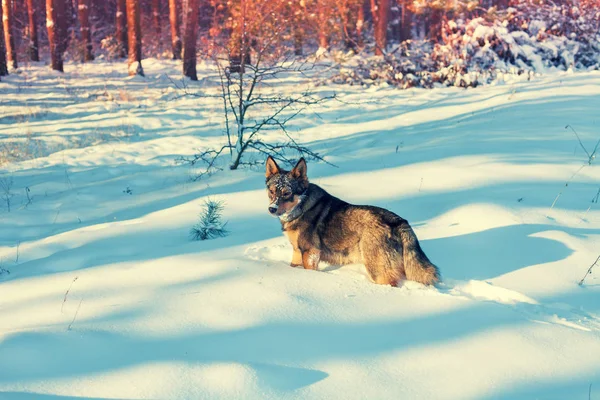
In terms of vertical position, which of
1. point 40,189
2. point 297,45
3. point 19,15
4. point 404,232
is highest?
point 19,15

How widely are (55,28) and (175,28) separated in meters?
6.06

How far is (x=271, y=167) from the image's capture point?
17.5 ft

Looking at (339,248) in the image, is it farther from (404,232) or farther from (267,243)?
(267,243)

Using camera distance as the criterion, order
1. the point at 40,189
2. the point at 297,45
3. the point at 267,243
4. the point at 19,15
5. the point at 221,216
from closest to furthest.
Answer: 1. the point at 267,243
2. the point at 221,216
3. the point at 40,189
4. the point at 297,45
5. the point at 19,15

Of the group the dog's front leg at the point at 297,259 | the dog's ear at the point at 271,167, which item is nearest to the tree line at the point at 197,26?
the dog's ear at the point at 271,167

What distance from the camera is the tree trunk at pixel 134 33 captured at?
20.7m

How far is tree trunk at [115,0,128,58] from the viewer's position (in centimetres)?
2761

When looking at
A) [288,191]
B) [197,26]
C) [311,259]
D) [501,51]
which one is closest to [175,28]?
[197,26]

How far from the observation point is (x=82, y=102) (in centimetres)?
1714

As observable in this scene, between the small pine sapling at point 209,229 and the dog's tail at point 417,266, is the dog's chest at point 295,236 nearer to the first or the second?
the dog's tail at point 417,266

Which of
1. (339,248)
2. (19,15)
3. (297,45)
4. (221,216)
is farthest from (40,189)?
(19,15)

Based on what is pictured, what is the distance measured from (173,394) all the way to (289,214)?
8.18ft

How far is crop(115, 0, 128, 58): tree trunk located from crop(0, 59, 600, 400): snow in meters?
19.6

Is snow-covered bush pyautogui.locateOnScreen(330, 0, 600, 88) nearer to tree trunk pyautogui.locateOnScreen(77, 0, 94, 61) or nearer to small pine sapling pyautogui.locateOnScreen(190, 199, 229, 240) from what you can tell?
tree trunk pyautogui.locateOnScreen(77, 0, 94, 61)
